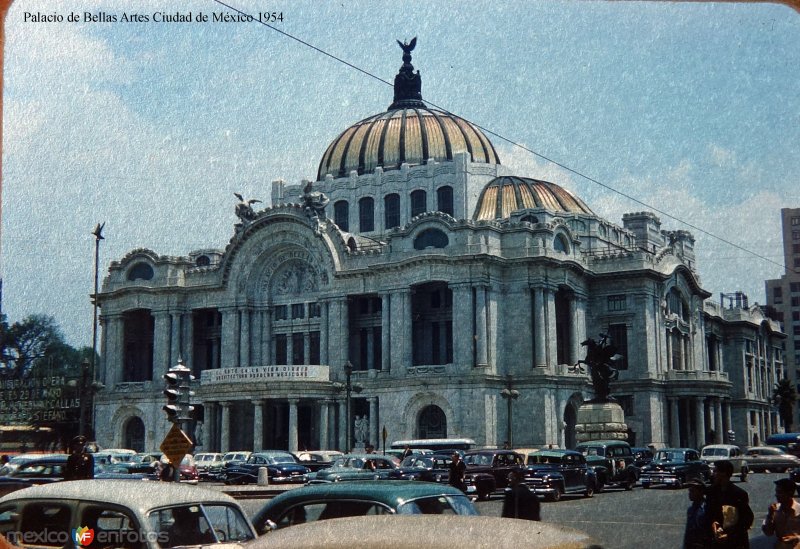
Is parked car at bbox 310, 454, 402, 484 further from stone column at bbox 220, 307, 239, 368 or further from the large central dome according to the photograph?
the large central dome

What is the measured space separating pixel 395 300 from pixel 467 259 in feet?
17.5

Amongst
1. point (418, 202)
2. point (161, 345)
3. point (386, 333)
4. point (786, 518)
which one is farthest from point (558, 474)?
point (418, 202)

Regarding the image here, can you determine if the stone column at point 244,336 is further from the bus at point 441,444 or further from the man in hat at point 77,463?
the man in hat at point 77,463

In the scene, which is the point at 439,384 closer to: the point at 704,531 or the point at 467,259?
the point at 467,259

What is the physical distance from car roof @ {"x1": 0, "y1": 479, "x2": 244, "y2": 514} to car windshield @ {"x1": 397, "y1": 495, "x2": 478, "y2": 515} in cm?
205

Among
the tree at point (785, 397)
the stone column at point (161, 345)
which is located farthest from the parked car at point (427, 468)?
the tree at point (785, 397)

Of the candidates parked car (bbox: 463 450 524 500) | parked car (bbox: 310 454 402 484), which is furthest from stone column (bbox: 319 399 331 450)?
parked car (bbox: 463 450 524 500)

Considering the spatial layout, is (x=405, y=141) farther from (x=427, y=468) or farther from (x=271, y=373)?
(x=427, y=468)

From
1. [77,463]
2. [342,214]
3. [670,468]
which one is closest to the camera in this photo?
[77,463]

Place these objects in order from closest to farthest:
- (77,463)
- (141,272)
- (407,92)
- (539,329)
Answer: (77,463)
(539,329)
(141,272)
(407,92)

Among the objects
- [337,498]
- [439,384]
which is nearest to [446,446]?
[439,384]

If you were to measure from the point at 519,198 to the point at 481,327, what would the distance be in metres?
13.8

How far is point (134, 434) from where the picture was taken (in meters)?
73.8

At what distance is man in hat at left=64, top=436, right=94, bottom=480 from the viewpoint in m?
19.9
